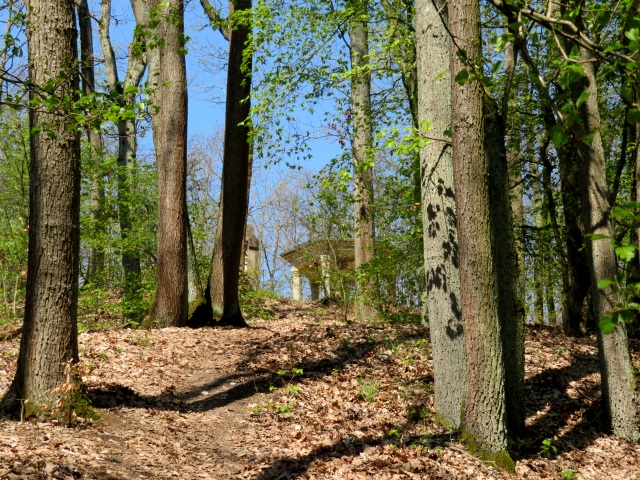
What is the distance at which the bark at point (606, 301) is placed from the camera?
797cm

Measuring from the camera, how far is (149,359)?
9109 mm

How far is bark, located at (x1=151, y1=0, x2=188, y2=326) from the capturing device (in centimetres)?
1148

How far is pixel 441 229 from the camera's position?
7.02 m

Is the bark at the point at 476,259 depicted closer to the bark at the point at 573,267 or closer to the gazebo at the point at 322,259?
the bark at the point at 573,267

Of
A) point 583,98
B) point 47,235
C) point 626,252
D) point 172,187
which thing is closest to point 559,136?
point 583,98

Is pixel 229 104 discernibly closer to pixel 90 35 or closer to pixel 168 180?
pixel 168 180

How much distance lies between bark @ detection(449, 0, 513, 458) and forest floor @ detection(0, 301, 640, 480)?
0.50 metres

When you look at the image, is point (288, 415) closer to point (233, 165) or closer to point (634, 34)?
point (634, 34)

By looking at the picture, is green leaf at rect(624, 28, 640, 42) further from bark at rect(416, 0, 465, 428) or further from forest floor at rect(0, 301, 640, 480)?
forest floor at rect(0, 301, 640, 480)

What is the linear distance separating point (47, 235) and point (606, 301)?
6.84m

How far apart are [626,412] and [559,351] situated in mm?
2703

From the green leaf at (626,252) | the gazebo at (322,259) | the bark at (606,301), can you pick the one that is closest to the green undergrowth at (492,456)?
the bark at (606,301)

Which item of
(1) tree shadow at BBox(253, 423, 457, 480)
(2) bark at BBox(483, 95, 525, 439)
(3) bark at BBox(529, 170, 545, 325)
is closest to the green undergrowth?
(1) tree shadow at BBox(253, 423, 457, 480)

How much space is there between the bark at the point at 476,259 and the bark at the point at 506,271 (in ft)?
2.41
